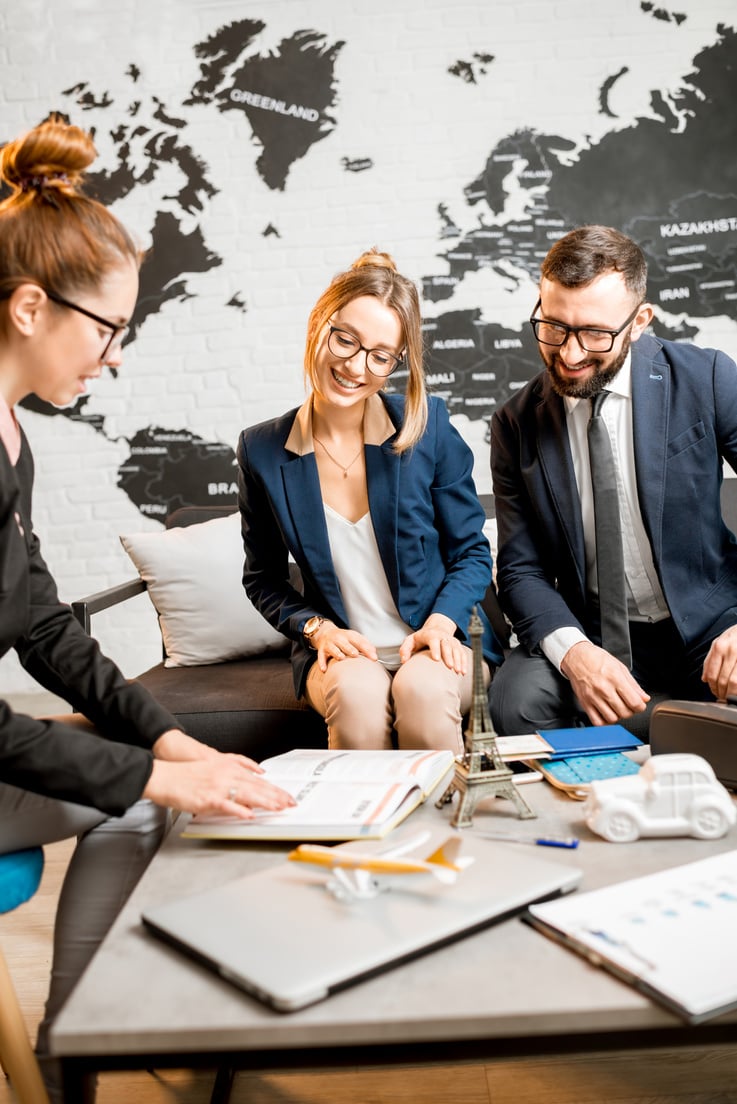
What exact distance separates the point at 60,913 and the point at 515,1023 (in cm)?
75

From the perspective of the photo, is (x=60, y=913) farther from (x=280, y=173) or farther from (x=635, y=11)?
(x=635, y=11)

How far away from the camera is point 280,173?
155 inches

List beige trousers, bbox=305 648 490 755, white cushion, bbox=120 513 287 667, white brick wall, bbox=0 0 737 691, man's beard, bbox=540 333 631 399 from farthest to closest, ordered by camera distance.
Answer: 1. white brick wall, bbox=0 0 737 691
2. white cushion, bbox=120 513 287 667
3. man's beard, bbox=540 333 631 399
4. beige trousers, bbox=305 648 490 755

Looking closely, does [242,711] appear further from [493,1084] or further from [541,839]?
[541,839]

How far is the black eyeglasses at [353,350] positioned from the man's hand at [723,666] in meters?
0.84

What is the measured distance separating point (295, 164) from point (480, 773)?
3.30 meters

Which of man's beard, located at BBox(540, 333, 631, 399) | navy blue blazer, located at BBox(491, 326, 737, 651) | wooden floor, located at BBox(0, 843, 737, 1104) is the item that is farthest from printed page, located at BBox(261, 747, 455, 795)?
man's beard, located at BBox(540, 333, 631, 399)

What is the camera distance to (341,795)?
124 cm

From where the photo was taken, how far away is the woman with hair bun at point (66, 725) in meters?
1.17

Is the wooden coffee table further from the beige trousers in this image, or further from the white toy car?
the beige trousers

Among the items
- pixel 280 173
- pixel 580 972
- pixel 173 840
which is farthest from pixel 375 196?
pixel 580 972

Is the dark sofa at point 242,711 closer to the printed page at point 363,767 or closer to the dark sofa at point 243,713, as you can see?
the dark sofa at point 243,713

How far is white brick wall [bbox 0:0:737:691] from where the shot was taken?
378cm

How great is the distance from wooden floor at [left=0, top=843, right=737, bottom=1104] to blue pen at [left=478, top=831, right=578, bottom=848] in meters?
0.47
